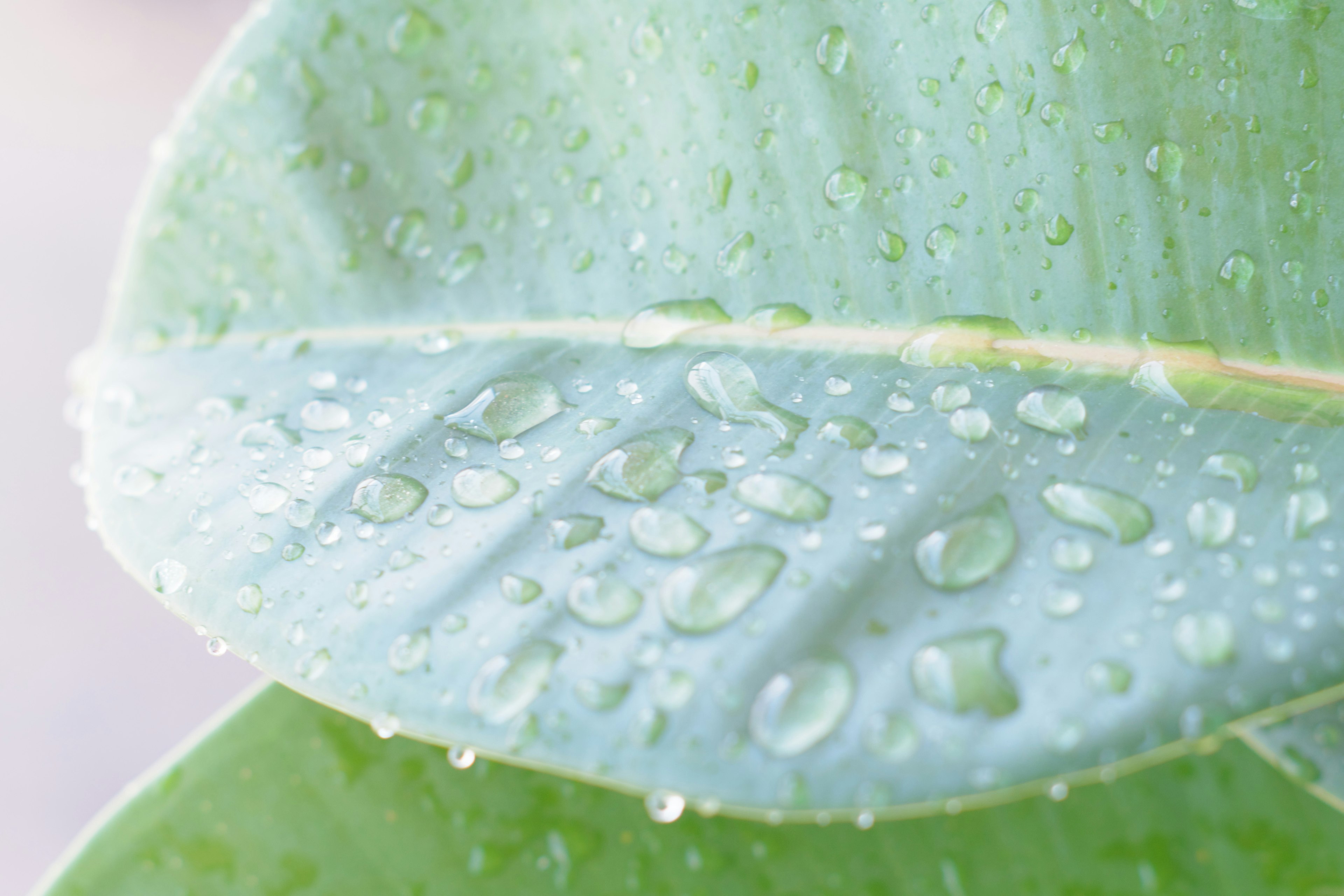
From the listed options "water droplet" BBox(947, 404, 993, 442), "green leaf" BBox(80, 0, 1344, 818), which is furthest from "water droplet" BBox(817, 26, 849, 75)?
"water droplet" BBox(947, 404, 993, 442)

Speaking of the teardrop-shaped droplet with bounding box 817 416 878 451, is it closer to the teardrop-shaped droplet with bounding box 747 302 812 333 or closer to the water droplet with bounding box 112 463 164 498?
the teardrop-shaped droplet with bounding box 747 302 812 333

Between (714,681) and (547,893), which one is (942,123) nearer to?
(714,681)

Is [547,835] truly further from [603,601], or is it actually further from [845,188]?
[845,188]

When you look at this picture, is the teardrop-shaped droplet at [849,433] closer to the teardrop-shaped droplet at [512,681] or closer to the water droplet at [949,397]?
the water droplet at [949,397]

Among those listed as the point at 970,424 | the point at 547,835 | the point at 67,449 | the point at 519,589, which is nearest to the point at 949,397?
the point at 970,424

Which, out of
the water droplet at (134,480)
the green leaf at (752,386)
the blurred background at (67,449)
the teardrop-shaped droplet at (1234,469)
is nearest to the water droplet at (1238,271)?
the green leaf at (752,386)

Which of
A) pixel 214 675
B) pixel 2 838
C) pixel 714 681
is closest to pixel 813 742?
pixel 714 681
